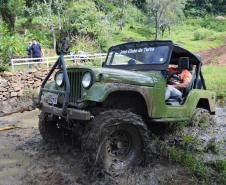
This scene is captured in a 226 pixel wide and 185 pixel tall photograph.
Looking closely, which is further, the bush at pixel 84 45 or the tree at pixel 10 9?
the tree at pixel 10 9

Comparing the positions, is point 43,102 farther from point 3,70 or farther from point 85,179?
point 3,70

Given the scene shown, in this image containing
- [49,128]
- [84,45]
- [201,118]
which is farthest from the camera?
[84,45]

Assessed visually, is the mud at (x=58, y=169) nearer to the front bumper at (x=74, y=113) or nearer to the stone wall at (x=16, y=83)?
the front bumper at (x=74, y=113)

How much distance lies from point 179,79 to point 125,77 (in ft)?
A: 6.44

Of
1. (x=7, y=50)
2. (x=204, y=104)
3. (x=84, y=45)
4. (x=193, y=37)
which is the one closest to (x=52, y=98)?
(x=204, y=104)

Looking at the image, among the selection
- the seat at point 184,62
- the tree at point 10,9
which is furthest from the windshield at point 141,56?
the tree at point 10,9

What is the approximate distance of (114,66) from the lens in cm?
829

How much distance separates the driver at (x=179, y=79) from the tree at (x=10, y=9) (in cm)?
1722

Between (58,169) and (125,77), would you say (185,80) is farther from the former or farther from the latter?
(58,169)

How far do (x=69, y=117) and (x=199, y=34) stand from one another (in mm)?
33270

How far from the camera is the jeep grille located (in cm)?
641

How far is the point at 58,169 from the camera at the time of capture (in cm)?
663

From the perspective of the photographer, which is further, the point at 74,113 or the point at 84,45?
the point at 84,45

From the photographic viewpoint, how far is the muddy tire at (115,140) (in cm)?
588
